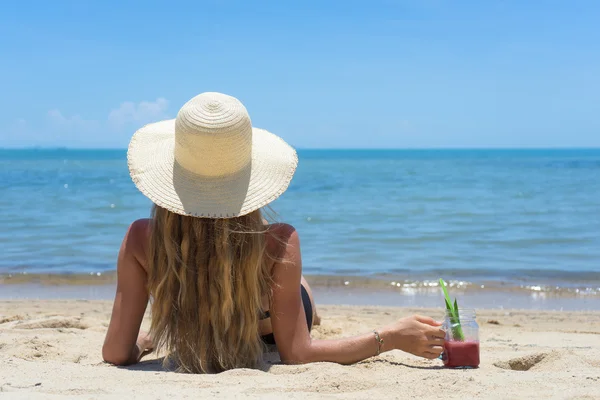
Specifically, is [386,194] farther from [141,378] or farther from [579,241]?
[141,378]

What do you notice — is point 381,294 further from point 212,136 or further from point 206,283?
point 212,136

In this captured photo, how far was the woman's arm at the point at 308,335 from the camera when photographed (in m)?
2.74

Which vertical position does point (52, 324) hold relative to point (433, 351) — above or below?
below

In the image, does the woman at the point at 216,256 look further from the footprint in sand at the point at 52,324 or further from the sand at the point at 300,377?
the footprint in sand at the point at 52,324

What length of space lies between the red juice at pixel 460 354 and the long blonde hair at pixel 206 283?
89 cm

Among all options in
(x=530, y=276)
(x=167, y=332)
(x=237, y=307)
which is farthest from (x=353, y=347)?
(x=530, y=276)

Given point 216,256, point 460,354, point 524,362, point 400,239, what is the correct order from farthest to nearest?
point 400,239
point 524,362
point 460,354
point 216,256

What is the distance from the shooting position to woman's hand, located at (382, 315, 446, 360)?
115 inches

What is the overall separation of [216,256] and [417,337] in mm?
974

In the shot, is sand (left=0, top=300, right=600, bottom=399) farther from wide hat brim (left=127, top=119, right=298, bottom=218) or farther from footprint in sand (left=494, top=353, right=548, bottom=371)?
wide hat brim (left=127, top=119, right=298, bottom=218)

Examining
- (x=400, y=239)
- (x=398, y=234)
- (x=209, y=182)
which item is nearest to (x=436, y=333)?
(x=209, y=182)

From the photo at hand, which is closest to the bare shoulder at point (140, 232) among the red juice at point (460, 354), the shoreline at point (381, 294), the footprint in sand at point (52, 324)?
the red juice at point (460, 354)

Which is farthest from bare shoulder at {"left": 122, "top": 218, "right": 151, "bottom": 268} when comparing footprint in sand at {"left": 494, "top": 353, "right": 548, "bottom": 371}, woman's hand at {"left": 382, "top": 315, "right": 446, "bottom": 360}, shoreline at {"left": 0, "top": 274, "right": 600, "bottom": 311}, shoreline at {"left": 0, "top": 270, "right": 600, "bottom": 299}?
shoreline at {"left": 0, "top": 270, "right": 600, "bottom": 299}

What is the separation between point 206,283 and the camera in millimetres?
2680
